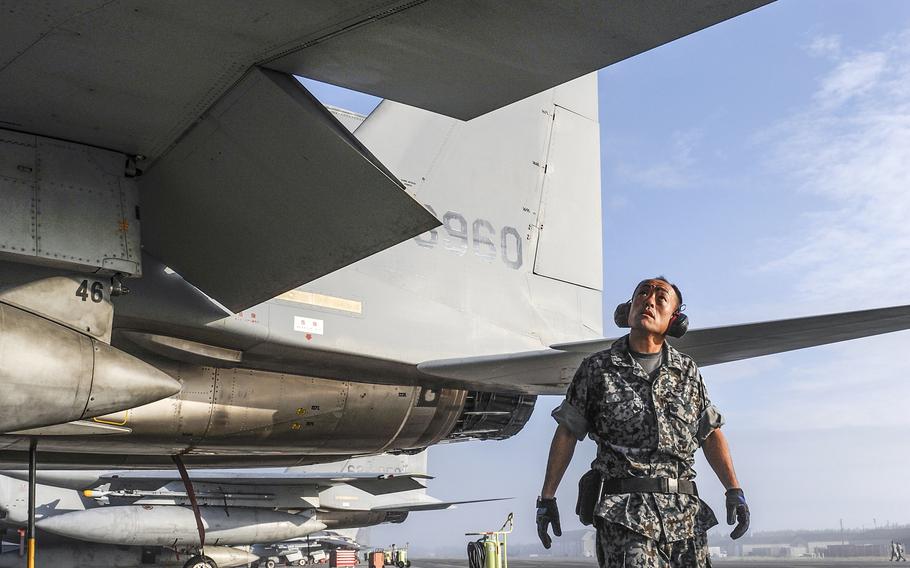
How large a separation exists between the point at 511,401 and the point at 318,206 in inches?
162

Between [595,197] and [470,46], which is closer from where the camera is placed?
[470,46]

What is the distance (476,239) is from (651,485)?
216 inches

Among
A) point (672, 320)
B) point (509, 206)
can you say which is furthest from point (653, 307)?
point (509, 206)

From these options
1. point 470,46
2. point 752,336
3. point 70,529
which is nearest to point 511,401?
point 752,336

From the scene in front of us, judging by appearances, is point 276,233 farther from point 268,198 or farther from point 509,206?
point 509,206

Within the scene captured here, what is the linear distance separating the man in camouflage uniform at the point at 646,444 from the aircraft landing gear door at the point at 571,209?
17.7ft

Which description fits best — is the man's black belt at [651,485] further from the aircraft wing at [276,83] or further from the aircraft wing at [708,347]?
the aircraft wing at [708,347]

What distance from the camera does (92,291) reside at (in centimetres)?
464

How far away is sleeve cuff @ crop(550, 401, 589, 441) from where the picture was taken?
3.06 meters

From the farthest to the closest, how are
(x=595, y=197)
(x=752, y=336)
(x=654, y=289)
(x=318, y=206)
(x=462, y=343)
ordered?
(x=595, y=197), (x=462, y=343), (x=752, y=336), (x=318, y=206), (x=654, y=289)

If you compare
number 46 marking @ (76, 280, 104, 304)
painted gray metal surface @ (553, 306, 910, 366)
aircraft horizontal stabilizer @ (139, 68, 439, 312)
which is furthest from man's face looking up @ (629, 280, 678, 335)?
number 46 marking @ (76, 280, 104, 304)

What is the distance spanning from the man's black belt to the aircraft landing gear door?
566 cm

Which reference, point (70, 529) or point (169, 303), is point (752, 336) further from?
point (70, 529)

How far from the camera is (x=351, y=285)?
7.00 meters
